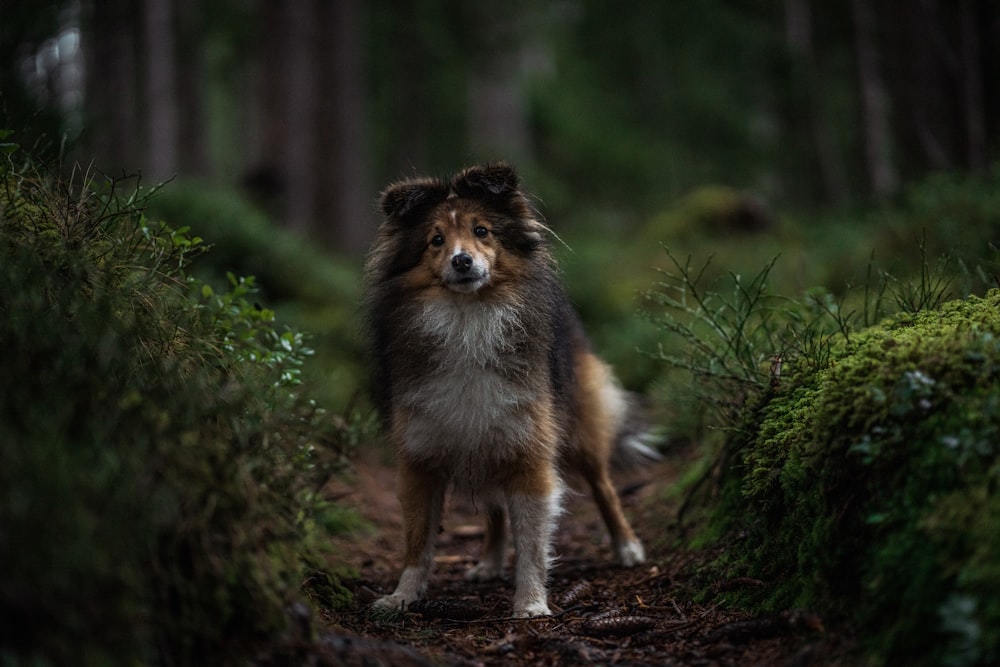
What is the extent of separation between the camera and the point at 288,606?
2.98 m

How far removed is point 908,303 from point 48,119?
236 inches

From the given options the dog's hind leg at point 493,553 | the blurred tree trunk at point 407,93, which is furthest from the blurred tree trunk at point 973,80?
the blurred tree trunk at point 407,93

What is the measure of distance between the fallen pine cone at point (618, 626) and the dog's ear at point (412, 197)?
245 cm

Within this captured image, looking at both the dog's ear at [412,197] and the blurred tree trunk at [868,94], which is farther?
the blurred tree trunk at [868,94]

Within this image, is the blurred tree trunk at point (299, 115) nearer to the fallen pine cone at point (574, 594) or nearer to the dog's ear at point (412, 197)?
the dog's ear at point (412, 197)

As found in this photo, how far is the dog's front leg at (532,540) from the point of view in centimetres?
420

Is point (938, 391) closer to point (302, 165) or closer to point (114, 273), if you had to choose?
point (114, 273)

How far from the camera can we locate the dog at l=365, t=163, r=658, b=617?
430cm

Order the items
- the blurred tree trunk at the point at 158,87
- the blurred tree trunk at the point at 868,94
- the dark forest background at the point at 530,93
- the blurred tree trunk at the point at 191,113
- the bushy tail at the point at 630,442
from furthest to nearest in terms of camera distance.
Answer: the blurred tree trunk at the point at 191,113 → the blurred tree trunk at the point at 868,94 → the blurred tree trunk at the point at 158,87 → the dark forest background at the point at 530,93 → the bushy tail at the point at 630,442

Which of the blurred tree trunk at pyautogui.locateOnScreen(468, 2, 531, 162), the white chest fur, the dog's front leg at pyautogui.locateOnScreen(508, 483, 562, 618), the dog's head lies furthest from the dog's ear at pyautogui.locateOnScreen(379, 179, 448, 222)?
the blurred tree trunk at pyautogui.locateOnScreen(468, 2, 531, 162)

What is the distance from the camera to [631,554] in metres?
5.09

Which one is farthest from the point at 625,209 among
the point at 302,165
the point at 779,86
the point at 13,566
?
the point at 13,566

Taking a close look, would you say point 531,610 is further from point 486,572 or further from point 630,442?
point 630,442

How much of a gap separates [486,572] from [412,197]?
7.84ft
